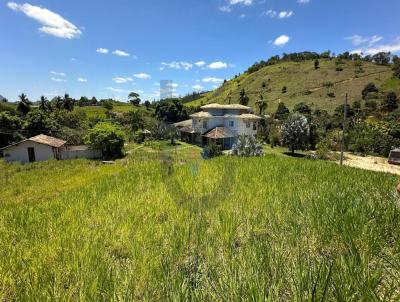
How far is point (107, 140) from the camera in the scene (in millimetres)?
34250

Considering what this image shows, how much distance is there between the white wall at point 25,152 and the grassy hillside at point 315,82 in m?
51.3

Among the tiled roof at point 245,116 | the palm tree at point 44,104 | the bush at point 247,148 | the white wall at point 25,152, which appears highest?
the palm tree at point 44,104

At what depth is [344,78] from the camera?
2712 inches

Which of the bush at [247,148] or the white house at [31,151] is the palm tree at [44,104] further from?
the bush at [247,148]

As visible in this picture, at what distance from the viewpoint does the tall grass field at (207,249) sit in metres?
1.92

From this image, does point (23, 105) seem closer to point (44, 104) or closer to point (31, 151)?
point (44, 104)

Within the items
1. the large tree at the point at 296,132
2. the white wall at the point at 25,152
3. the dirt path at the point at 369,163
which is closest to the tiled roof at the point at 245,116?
the large tree at the point at 296,132

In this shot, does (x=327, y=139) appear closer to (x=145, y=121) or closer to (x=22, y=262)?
(x=145, y=121)

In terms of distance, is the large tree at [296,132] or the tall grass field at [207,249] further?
the large tree at [296,132]

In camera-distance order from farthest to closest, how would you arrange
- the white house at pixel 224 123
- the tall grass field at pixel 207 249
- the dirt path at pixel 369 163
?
the white house at pixel 224 123, the dirt path at pixel 369 163, the tall grass field at pixel 207 249

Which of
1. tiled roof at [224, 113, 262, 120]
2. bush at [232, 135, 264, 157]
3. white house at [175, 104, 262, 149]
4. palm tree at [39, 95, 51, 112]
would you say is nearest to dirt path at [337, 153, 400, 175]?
bush at [232, 135, 264, 157]

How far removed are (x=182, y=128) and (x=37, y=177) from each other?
3114 centimetres

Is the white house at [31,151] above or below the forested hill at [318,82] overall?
below

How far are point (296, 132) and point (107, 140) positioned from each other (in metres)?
25.4
